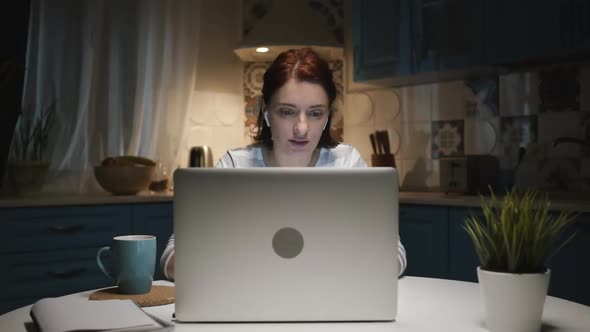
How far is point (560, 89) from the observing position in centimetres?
281

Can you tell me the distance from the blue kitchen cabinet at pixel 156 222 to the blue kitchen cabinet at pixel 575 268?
65.4 inches

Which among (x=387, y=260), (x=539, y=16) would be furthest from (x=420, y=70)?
(x=387, y=260)

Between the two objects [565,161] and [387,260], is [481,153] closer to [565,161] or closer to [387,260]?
[565,161]

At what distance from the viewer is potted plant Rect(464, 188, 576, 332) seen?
2.83 feet

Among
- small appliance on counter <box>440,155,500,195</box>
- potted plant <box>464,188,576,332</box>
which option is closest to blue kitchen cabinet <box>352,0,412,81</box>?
small appliance on counter <box>440,155,500,195</box>

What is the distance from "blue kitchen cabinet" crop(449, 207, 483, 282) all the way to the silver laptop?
175cm

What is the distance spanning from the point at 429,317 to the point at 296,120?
0.89 metres

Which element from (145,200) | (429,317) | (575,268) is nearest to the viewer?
(429,317)

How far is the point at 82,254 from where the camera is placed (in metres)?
2.74

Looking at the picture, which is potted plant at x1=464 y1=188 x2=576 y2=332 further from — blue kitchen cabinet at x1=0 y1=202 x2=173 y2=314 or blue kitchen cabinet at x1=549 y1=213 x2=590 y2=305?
blue kitchen cabinet at x1=0 y1=202 x2=173 y2=314

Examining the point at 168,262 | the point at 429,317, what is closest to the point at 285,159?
the point at 168,262

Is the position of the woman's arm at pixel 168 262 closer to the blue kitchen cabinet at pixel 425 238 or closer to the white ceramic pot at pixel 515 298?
the white ceramic pot at pixel 515 298

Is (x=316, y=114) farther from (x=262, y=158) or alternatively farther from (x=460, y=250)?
(x=460, y=250)

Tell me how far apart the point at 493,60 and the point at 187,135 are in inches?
68.1
